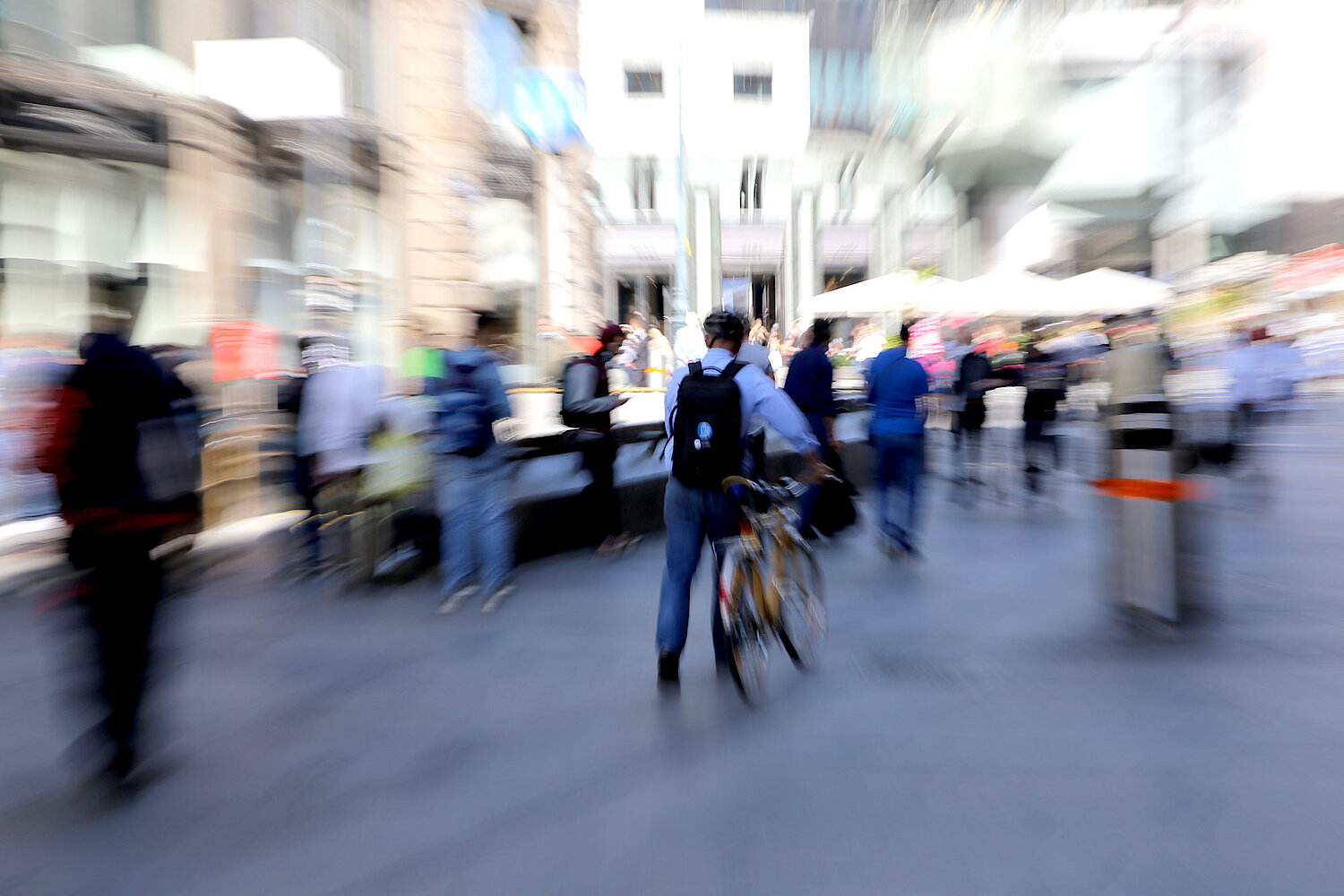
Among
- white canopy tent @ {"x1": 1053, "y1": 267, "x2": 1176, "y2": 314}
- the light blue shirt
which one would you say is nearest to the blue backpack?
the light blue shirt

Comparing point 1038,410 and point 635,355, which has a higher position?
point 635,355

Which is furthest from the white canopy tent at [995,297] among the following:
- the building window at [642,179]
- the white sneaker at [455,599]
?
the building window at [642,179]

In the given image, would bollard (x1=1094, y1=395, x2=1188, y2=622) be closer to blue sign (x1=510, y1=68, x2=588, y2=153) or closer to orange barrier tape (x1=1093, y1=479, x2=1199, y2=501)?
orange barrier tape (x1=1093, y1=479, x2=1199, y2=501)

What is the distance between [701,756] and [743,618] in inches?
32.7

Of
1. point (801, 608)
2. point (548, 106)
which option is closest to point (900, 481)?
point (801, 608)

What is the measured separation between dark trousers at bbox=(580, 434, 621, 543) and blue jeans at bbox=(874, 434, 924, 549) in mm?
2136

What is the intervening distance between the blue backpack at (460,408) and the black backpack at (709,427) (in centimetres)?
235

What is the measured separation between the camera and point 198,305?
12.6m

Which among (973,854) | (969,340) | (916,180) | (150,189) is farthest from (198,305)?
(916,180)

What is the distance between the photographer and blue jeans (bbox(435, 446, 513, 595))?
283 inches

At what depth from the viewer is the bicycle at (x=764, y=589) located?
16.1ft

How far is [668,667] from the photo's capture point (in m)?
5.23

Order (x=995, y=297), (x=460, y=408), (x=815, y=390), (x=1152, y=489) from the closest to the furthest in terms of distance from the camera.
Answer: (x=1152, y=489)
(x=460, y=408)
(x=815, y=390)
(x=995, y=297)

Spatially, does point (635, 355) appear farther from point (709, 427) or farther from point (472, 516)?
point (709, 427)
